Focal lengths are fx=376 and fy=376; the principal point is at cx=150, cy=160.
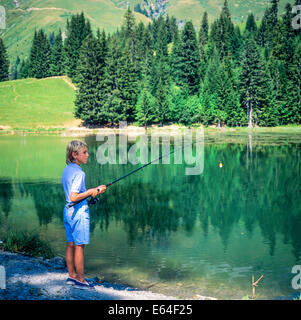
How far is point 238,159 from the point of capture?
28.5m

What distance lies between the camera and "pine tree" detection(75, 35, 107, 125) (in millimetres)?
66875

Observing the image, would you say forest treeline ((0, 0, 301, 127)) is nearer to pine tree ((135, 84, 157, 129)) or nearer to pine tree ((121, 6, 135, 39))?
pine tree ((135, 84, 157, 129))

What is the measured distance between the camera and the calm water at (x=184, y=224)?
8.08m

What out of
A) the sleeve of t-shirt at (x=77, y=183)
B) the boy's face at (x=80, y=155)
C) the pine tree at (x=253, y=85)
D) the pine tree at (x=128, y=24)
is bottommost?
the sleeve of t-shirt at (x=77, y=183)

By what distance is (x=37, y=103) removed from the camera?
76.4 metres

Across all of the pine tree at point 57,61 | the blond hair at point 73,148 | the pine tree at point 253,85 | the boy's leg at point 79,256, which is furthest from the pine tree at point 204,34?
the boy's leg at point 79,256

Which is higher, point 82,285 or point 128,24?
point 128,24

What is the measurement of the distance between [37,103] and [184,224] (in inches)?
2755

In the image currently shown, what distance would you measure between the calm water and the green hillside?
43653 mm

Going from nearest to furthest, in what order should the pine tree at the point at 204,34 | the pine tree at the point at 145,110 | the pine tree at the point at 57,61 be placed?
1. the pine tree at the point at 145,110
2. the pine tree at the point at 57,61
3. the pine tree at the point at 204,34

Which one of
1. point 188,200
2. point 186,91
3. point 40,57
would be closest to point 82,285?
point 188,200

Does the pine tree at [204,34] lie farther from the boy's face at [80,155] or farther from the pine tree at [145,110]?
the boy's face at [80,155]

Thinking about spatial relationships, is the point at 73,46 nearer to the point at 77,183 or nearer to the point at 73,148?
the point at 73,148

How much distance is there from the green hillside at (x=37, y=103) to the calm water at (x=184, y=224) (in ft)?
143
